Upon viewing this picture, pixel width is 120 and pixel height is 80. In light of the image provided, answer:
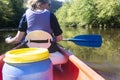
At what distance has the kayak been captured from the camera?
4.13 m

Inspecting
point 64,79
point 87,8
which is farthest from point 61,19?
point 64,79

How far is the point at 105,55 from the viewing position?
46.9 feet

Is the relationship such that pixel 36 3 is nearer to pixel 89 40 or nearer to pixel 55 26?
pixel 55 26

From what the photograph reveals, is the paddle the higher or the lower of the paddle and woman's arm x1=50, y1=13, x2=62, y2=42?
the lower

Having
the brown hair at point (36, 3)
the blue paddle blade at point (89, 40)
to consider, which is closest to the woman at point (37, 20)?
the brown hair at point (36, 3)

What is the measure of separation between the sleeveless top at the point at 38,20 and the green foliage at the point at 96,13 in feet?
142

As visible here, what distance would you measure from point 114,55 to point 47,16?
9474 mm

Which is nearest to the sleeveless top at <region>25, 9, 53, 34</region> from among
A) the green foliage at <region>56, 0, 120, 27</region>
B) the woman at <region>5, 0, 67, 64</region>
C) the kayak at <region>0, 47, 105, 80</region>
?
the woman at <region>5, 0, 67, 64</region>

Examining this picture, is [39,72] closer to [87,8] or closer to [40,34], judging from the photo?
[40,34]

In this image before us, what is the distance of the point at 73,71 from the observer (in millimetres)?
5215

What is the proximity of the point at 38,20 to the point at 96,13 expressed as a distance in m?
50.6

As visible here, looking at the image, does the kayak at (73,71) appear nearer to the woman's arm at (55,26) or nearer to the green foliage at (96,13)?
the woman's arm at (55,26)

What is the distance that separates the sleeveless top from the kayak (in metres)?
0.58

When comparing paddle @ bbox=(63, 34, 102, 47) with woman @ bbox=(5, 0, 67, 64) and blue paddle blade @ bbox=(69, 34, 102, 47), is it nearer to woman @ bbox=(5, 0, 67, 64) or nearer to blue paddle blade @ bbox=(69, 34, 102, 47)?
blue paddle blade @ bbox=(69, 34, 102, 47)
